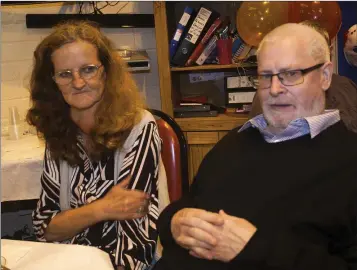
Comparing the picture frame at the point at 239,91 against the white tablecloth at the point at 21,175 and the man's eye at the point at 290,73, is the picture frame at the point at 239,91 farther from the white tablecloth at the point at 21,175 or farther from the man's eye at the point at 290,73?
the man's eye at the point at 290,73

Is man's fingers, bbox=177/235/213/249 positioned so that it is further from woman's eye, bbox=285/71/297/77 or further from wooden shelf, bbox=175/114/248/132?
wooden shelf, bbox=175/114/248/132

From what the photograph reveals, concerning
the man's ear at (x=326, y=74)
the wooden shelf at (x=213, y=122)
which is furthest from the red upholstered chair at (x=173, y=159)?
the wooden shelf at (x=213, y=122)

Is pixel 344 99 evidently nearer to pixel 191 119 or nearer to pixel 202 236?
pixel 202 236

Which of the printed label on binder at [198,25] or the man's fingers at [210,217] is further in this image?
the printed label on binder at [198,25]

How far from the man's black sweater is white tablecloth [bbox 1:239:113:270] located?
0.99ft

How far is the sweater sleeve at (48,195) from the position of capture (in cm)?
157

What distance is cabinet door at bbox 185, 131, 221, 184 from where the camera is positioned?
2.65m

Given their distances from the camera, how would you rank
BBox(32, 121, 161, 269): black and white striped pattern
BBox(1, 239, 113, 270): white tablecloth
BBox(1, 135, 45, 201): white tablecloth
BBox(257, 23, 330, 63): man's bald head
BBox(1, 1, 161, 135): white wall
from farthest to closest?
BBox(1, 1, 161, 135): white wall, BBox(1, 135, 45, 201): white tablecloth, BBox(32, 121, 161, 269): black and white striped pattern, BBox(257, 23, 330, 63): man's bald head, BBox(1, 239, 113, 270): white tablecloth

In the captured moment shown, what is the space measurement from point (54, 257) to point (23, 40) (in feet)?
7.24

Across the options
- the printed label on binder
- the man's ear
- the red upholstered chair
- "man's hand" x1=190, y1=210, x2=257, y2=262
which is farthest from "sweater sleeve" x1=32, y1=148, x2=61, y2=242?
the printed label on binder

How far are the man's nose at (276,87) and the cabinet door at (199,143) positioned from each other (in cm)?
131

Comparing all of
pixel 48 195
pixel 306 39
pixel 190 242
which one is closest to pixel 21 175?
pixel 48 195

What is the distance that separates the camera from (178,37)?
265cm

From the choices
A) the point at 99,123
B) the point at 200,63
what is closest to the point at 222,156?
the point at 99,123
